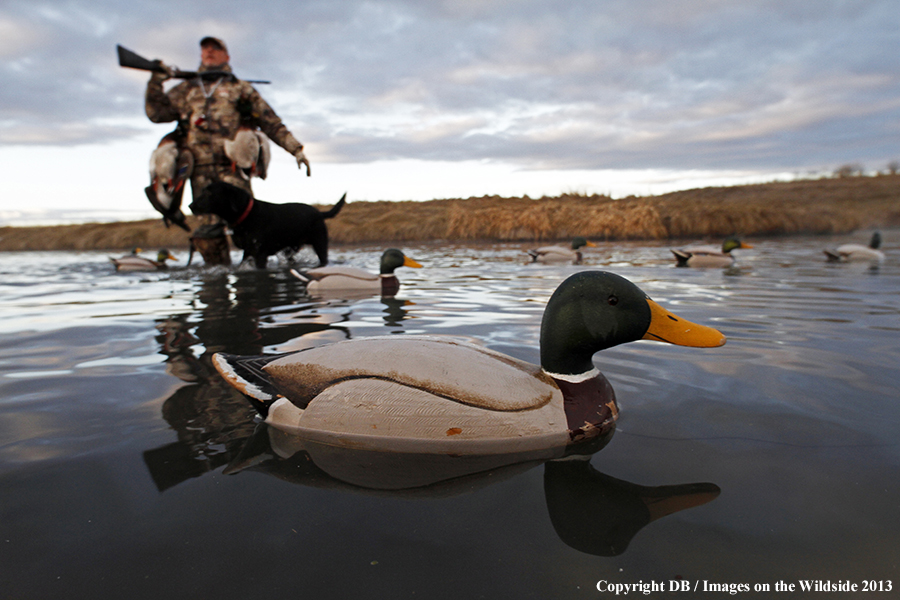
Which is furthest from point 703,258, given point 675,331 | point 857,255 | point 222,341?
point 222,341

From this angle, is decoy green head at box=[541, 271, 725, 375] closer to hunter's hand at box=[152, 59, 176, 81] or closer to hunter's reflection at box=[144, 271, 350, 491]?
hunter's reflection at box=[144, 271, 350, 491]

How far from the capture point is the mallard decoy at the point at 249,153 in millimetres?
8844

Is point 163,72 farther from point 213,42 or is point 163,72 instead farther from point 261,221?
point 261,221

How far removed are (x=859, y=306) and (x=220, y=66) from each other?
1014 cm

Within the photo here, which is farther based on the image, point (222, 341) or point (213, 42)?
point (213, 42)

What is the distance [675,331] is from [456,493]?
51.9 inches

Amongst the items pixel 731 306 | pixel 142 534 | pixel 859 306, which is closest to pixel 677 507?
pixel 142 534

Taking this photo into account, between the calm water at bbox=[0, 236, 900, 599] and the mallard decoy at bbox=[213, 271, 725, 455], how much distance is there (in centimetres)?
18

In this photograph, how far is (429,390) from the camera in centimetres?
223

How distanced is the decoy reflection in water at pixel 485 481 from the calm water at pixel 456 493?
0.01m

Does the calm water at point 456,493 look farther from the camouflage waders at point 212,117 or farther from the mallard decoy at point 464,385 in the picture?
the camouflage waders at point 212,117

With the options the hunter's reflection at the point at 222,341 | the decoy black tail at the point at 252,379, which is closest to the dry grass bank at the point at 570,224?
the hunter's reflection at the point at 222,341

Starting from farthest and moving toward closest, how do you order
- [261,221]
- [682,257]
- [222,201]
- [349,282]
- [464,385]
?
[682,257]
[261,221]
[222,201]
[349,282]
[464,385]

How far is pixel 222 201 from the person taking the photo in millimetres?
8758
